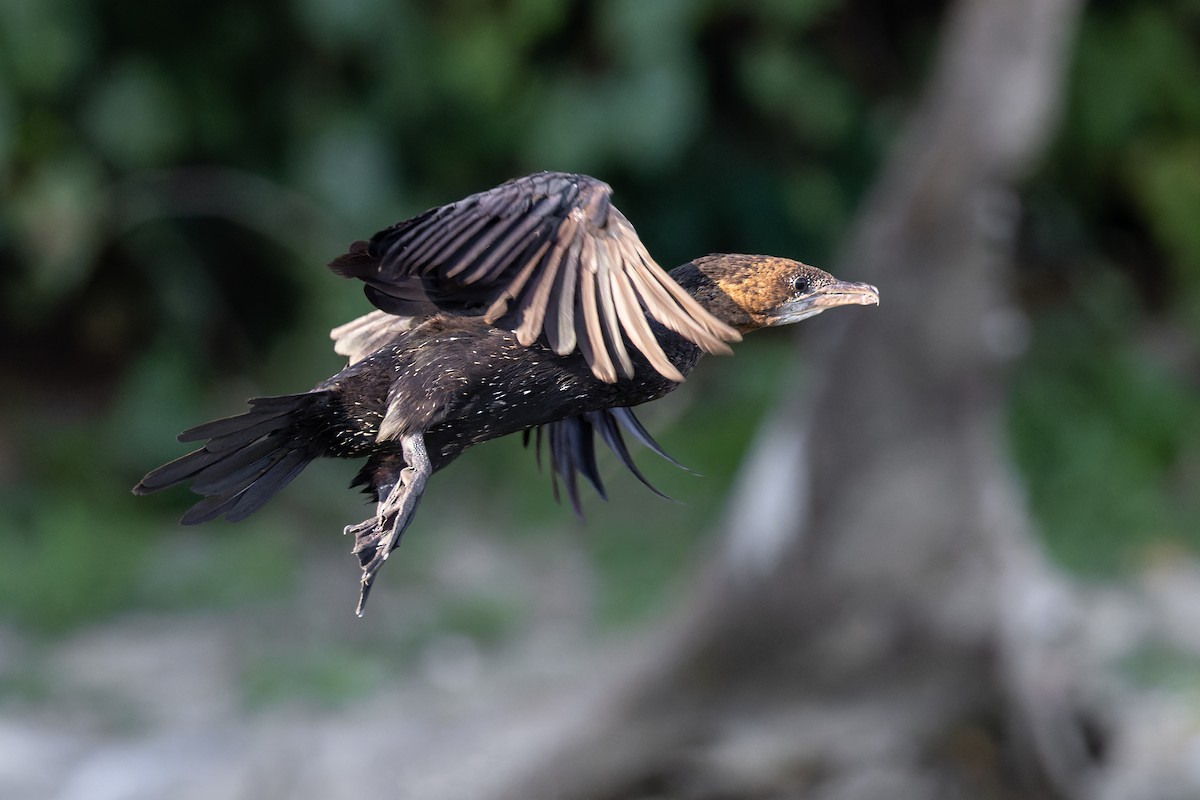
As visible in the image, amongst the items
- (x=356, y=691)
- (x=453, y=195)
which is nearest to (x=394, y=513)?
(x=356, y=691)

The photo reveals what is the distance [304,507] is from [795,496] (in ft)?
7.56

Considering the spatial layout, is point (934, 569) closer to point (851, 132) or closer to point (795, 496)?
point (795, 496)

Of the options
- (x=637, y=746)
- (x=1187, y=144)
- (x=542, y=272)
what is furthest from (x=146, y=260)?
(x=542, y=272)

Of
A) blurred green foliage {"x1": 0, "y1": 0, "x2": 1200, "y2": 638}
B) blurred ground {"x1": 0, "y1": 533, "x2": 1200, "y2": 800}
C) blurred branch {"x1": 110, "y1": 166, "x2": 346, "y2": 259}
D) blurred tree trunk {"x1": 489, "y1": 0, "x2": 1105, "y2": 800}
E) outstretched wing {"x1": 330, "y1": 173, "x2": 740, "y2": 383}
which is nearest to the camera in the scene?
outstretched wing {"x1": 330, "y1": 173, "x2": 740, "y2": 383}

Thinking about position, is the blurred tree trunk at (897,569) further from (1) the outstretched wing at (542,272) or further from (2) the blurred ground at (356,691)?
(1) the outstretched wing at (542,272)

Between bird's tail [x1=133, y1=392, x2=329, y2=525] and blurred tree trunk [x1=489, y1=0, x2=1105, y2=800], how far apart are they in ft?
7.43

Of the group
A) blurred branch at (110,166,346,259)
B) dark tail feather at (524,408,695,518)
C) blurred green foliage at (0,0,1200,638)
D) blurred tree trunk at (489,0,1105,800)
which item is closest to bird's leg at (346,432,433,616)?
dark tail feather at (524,408,695,518)

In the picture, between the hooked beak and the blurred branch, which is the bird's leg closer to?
the hooked beak

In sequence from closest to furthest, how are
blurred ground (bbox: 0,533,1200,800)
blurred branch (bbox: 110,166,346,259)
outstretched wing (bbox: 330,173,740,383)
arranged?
outstretched wing (bbox: 330,173,740,383), blurred ground (bbox: 0,533,1200,800), blurred branch (bbox: 110,166,346,259)

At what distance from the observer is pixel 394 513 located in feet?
2.69

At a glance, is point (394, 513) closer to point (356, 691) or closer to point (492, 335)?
point (492, 335)

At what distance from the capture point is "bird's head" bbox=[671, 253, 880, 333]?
792 mm

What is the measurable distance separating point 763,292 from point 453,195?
13.3ft

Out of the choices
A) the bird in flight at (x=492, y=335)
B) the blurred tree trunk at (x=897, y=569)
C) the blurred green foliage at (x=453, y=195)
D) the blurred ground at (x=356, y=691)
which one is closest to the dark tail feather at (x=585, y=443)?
the bird in flight at (x=492, y=335)
